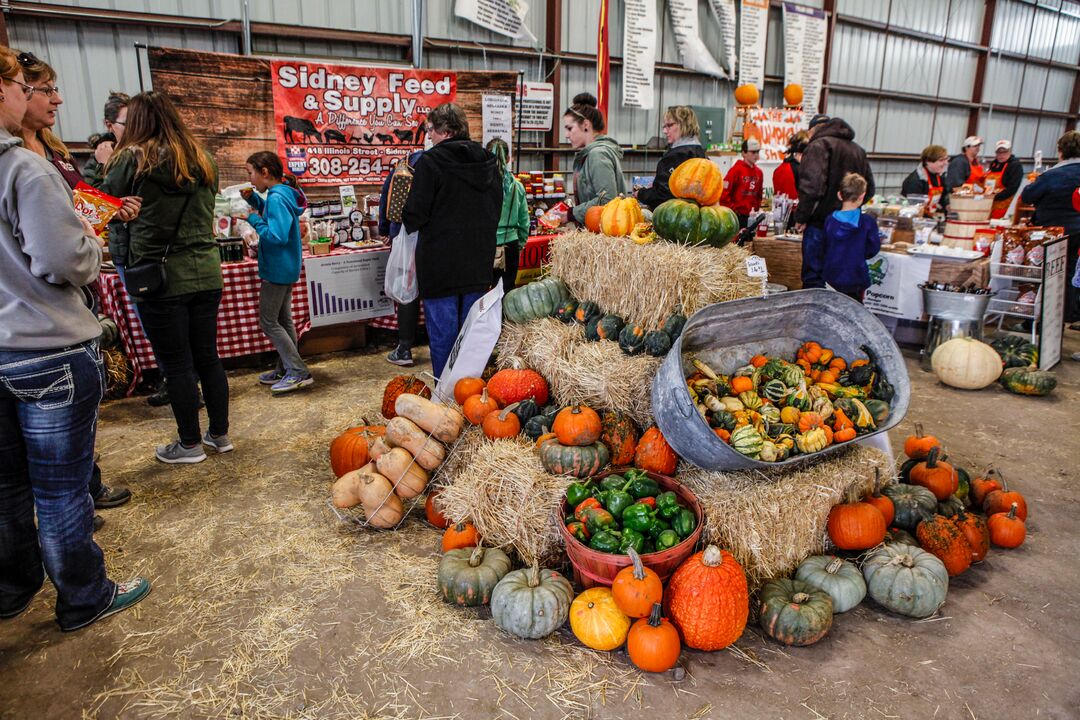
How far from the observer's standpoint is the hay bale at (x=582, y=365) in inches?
135

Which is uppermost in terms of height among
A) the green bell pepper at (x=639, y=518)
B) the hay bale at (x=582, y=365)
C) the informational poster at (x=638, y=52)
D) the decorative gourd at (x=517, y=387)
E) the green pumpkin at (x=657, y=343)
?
the informational poster at (x=638, y=52)

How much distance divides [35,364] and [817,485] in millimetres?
3091

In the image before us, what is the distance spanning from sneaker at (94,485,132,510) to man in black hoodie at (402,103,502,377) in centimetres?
195

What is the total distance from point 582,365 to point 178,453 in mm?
2588

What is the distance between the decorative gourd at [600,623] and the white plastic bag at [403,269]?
291cm

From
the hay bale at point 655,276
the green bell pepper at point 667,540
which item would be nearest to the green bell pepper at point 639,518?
the green bell pepper at point 667,540

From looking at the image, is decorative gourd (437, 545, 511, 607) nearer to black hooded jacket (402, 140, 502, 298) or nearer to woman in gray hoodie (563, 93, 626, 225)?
black hooded jacket (402, 140, 502, 298)

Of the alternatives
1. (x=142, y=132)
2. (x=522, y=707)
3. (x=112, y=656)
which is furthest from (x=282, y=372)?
(x=522, y=707)

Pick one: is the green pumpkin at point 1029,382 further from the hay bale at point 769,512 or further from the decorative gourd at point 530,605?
the decorative gourd at point 530,605

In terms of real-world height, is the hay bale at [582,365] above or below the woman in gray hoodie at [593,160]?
below

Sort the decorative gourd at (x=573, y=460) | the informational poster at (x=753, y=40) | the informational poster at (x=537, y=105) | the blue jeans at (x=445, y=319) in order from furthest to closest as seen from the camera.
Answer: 1. the informational poster at (x=753, y=40)
2. the informational poster at (x=537, y=105)
3. the blue jeans at (x=445, y=319)
4. the decorative gourd at (x=573, y=460)

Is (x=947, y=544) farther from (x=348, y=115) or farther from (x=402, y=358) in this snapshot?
(x=348, y=115)

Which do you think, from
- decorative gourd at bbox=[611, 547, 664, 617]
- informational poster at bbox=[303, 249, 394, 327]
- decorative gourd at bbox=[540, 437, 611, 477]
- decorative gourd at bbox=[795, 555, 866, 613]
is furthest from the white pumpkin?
informational poster at bbox=[303, 249, 394, 327]

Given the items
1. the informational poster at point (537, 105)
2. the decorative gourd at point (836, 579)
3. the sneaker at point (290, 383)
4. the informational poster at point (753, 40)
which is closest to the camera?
the decorative gourd at point (836, 579)
